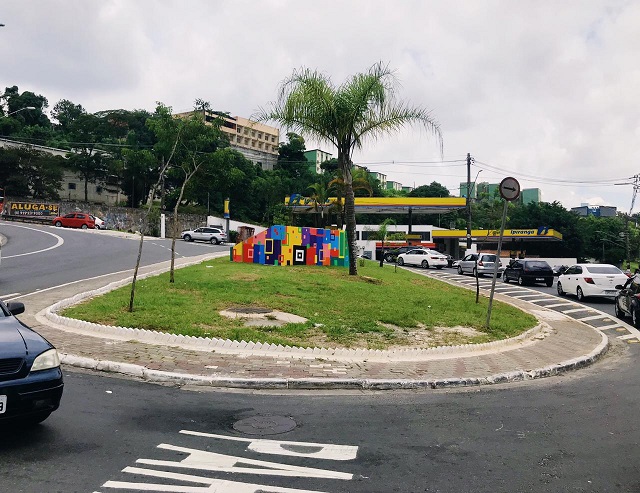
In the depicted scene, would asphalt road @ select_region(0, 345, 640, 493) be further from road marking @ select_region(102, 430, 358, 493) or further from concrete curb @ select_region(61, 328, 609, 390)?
concrete curb @ select_region(61, 328, 609, 390)

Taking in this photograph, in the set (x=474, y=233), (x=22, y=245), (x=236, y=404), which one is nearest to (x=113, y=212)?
(x=22, y=245)

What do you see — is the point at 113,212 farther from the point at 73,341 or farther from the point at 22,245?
the point at 73,341

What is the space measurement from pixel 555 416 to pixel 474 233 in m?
54.3

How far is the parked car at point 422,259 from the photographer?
37688 mm

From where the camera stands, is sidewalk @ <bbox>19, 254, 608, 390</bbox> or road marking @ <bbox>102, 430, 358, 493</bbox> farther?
sidewalk @ <bbox>19, 254, 608, 390</bbox>

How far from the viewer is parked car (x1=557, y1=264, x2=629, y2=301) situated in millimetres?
19688

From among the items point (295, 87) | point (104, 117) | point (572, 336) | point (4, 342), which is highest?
point (104, 117)

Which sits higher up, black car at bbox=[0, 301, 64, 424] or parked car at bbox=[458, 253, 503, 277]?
black car at bbox=[0, 301, 64, 424]

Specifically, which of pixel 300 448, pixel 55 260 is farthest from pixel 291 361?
pixel 55 260

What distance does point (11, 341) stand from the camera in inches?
194

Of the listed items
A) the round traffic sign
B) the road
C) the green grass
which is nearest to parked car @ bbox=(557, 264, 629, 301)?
the green grass

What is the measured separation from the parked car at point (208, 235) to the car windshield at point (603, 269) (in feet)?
107

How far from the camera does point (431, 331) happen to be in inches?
447

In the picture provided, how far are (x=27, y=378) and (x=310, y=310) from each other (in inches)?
319
